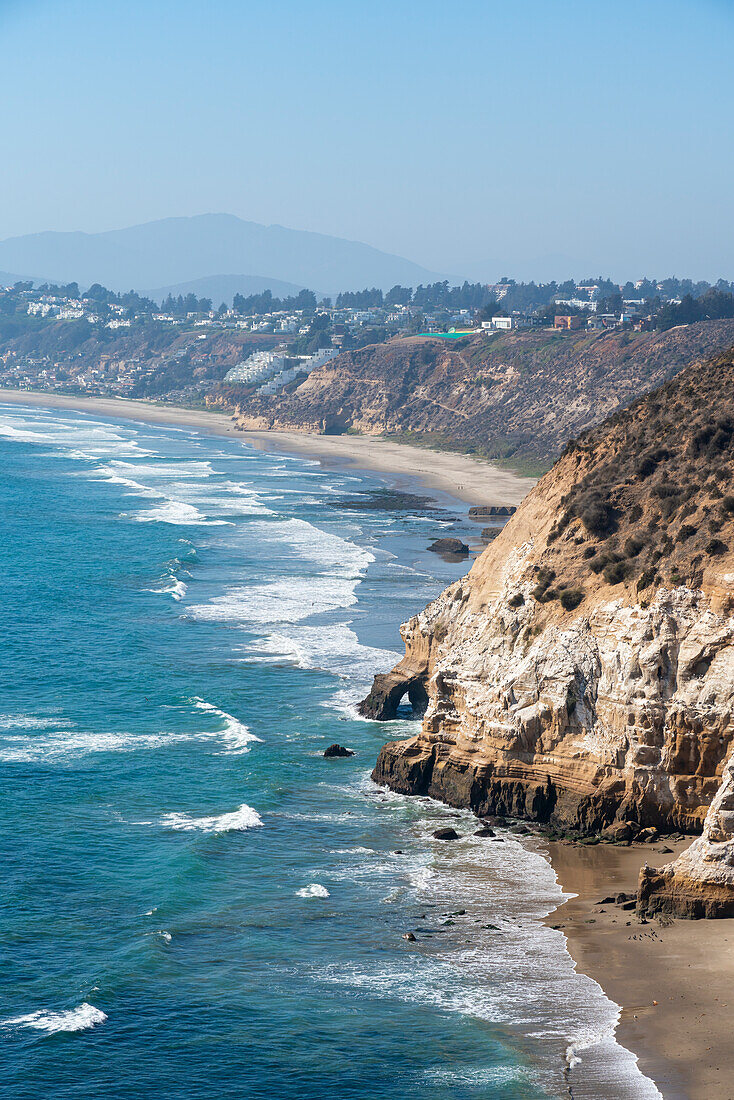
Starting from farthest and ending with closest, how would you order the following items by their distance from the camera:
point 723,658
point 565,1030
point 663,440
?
point 663,440
point 723,658
point 565,1030

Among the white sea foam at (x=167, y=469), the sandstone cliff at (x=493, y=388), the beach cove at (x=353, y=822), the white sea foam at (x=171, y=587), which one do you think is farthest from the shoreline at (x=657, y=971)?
the sandstone cliff at (x=493, y=388)

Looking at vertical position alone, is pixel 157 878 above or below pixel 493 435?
below

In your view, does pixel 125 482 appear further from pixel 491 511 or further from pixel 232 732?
pixel 232 732

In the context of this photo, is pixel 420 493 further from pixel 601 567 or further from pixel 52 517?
pixel 601 567

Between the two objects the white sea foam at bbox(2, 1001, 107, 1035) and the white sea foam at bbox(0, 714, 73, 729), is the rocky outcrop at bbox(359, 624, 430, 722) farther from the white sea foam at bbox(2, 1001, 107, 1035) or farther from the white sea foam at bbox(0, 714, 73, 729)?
the white sea foam at bbox(2, 1001, 107, 1035)

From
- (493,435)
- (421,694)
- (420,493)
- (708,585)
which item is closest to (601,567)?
(708,585)

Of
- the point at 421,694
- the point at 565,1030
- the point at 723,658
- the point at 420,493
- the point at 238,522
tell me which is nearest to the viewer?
the point at 565,1030

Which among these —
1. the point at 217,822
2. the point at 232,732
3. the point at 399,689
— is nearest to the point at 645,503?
the point at 399,689
